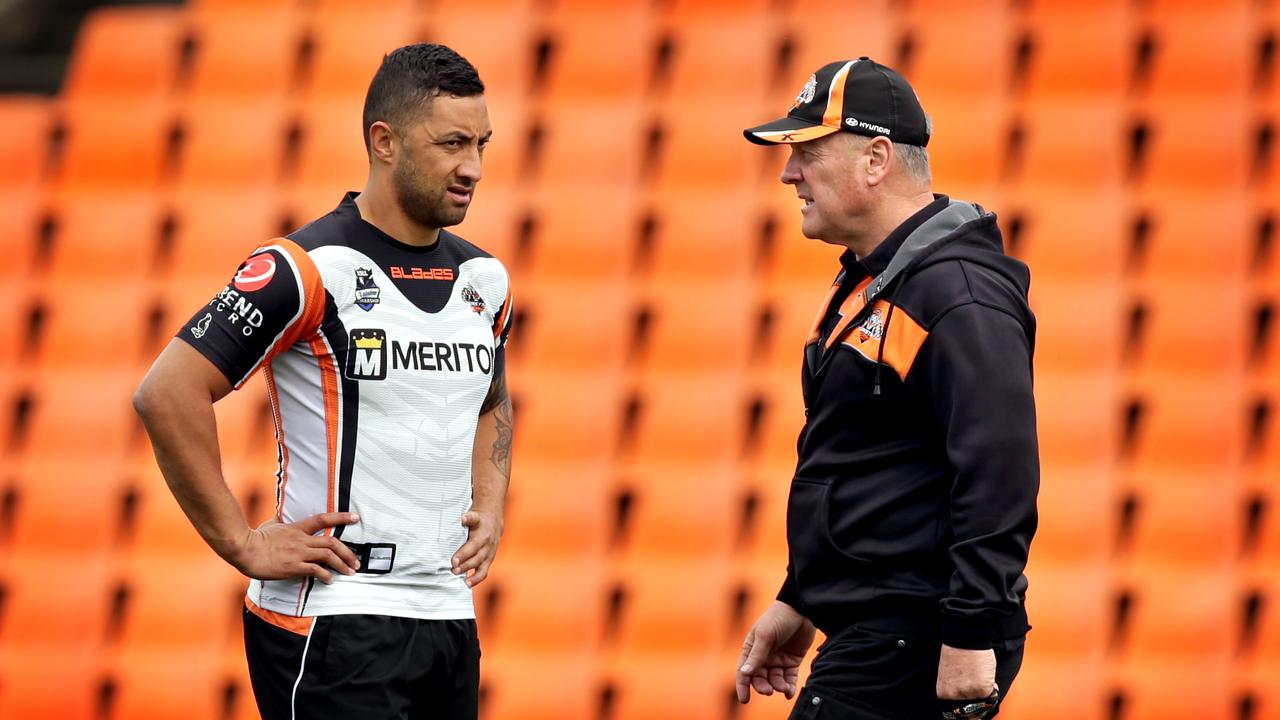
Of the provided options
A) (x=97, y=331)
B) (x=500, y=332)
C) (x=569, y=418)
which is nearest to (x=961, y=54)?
(x=569, y=418)

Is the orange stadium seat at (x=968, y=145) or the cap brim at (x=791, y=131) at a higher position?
the orange stadium seat at (x=968, y=145)

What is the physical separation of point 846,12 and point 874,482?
153 inches

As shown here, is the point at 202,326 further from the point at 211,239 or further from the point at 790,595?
the point at 211,239

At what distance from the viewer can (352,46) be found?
614 centimetres

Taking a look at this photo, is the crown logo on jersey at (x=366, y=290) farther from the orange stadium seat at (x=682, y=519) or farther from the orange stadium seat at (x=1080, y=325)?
the orange stadium seat at (x=1080, y=325)

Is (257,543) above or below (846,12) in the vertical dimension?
below

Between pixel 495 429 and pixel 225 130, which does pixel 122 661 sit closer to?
pixel 225 130

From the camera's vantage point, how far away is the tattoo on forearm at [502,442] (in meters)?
2.80

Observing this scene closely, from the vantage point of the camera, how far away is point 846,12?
5977mm

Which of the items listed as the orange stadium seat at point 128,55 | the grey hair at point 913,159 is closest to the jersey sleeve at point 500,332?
the grey hair at point 913,159

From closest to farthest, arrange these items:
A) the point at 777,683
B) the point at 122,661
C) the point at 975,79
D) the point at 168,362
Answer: the point at 168,362, the point at 777,683, the point at 122,661, the point at 975,79

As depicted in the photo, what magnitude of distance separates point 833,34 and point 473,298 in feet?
11.9

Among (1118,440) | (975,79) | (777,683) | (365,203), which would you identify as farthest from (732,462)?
(365,203)

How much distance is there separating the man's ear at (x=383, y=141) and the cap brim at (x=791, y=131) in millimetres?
585
